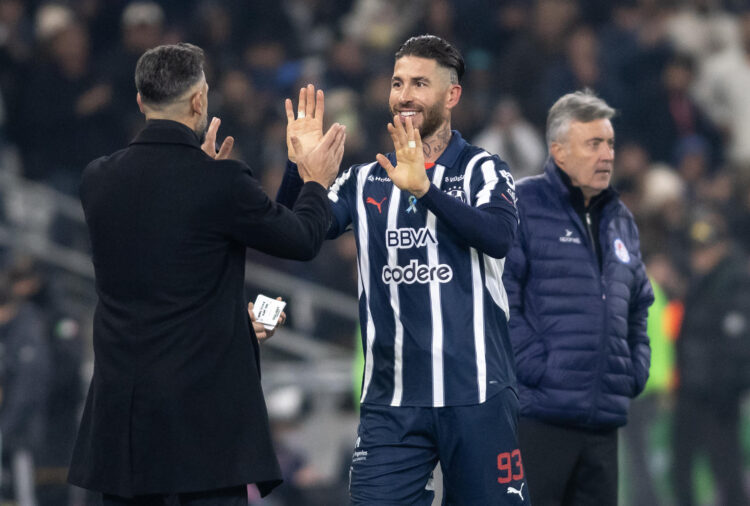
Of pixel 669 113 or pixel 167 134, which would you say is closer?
pixel 167 134

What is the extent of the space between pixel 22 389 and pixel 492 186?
554 centimetres

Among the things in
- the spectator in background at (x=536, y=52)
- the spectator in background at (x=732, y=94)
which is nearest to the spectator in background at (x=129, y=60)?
the spectator in background at (x=536, y=52)

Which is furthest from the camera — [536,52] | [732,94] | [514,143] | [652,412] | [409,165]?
[732,94]

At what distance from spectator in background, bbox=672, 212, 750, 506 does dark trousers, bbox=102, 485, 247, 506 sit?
621cm

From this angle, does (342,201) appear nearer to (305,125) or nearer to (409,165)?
(305,125)

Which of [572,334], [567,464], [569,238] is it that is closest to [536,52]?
[569,238]

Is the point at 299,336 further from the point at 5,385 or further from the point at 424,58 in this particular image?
the point at 424,58

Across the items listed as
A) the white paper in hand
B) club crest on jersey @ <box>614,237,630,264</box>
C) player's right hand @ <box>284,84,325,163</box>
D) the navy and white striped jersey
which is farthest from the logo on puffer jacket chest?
the white paper in hand

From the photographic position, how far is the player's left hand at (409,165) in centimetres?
442

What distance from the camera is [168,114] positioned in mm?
4152

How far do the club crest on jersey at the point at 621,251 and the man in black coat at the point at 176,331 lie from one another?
2101 millimetres

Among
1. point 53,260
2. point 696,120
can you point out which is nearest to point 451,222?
point 53,260

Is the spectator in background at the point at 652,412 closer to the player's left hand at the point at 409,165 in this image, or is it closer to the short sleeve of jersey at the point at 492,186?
the short sleeve of jersey at the point at 492,186

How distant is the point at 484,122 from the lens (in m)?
12.5
